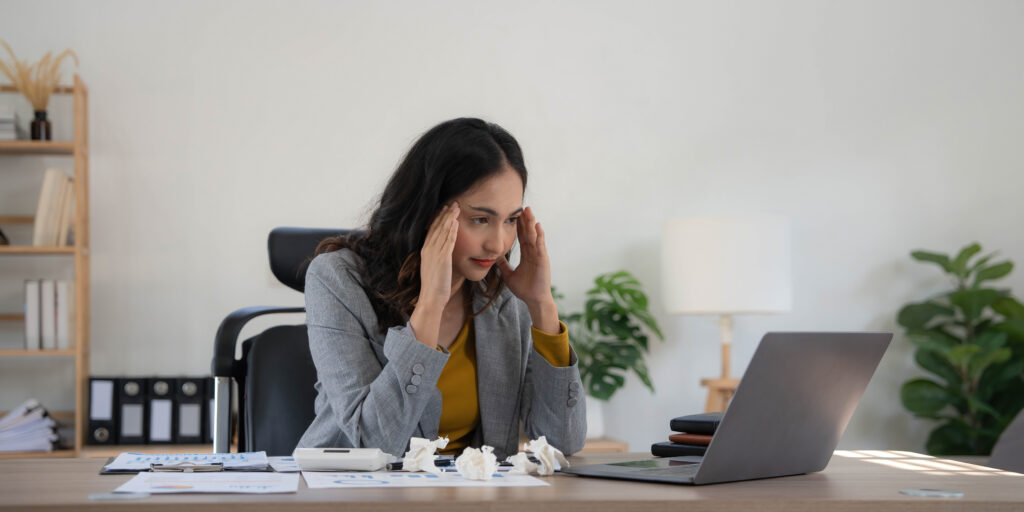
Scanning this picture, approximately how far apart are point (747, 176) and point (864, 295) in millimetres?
680

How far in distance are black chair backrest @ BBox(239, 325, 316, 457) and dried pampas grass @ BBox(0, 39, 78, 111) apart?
1.93m

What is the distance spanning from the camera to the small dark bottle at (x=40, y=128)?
326 cm

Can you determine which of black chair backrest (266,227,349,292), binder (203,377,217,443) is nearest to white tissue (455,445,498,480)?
black chair backrest (266,227,349,292)

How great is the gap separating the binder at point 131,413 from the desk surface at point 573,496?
2.20 meters

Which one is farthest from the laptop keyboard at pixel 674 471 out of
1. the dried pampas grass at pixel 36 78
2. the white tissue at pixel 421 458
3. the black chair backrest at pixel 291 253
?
the dried pampas grass at pixel 36 78

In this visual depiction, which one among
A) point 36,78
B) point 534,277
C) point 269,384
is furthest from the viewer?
point 36,78

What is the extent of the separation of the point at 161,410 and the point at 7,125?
108 centimetres

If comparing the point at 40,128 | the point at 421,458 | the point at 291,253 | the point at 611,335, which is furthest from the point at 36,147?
the point at 421,458

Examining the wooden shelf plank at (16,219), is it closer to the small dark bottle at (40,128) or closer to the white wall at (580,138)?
A: the white wall at (580,138)

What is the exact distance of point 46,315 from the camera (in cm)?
324

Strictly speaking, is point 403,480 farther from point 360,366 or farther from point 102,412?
point 102,412

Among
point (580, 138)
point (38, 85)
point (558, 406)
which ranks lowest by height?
point (558, 406)

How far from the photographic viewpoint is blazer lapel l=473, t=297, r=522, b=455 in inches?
65.5

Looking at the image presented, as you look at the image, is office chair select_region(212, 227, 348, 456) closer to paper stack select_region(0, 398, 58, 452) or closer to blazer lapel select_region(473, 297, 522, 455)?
blazer lapel select_region(473, 297, 522, 455)
